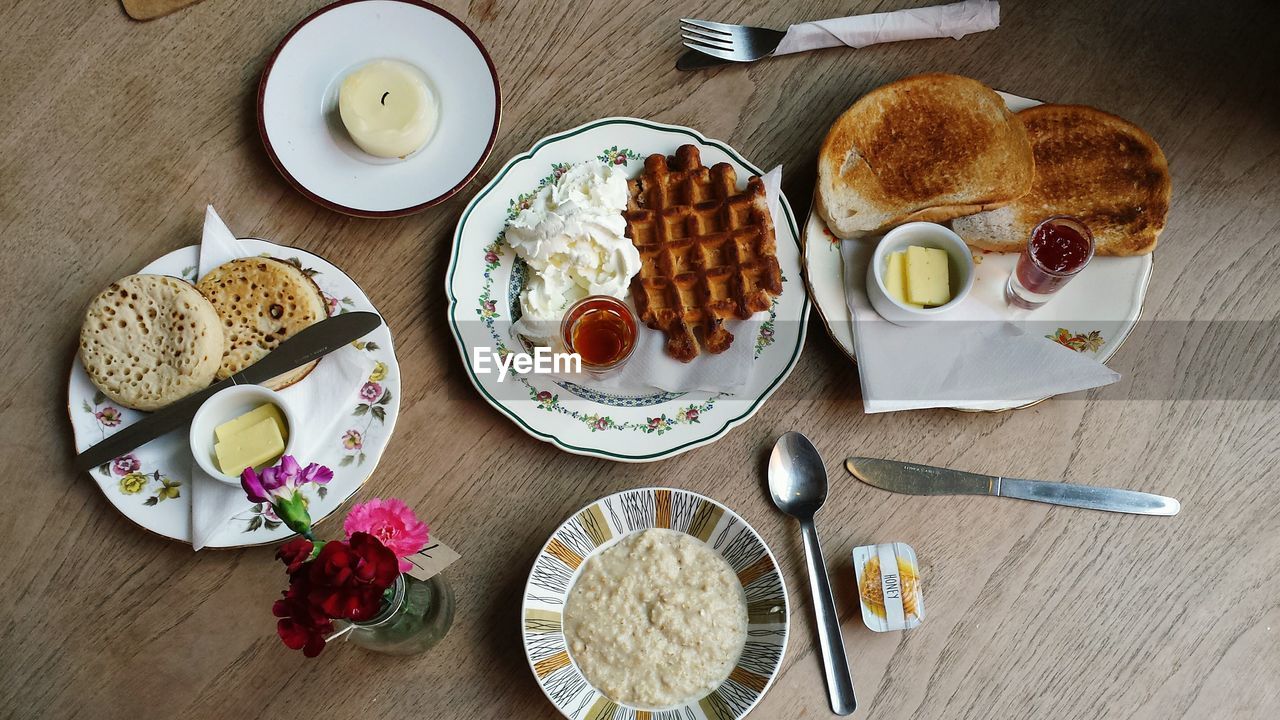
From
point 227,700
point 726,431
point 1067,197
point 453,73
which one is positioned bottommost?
point 227,700

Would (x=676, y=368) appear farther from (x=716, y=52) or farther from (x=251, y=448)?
(x=251, y=448)

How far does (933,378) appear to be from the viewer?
5.12 feet

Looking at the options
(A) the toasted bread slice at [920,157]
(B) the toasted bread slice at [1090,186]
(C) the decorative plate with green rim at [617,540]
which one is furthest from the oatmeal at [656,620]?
(B) the toasted bread slice at [1090,186]

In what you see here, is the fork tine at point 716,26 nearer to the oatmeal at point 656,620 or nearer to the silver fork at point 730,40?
the silver fork at point 730,40

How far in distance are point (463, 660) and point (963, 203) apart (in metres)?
1.29

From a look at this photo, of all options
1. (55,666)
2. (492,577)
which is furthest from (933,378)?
(55,666)

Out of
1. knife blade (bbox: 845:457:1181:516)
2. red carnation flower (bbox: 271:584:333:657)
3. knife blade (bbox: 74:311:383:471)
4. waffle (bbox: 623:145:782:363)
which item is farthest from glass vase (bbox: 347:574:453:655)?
knife blade (bbox: 845:457:1181:516)

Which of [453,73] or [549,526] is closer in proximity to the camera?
[549,526]

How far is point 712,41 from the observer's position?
172cm

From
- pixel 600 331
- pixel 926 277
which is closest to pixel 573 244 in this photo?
pixel 600 331

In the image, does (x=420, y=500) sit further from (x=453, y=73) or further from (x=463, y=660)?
(x=453, y=73)

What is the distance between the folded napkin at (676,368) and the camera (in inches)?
61.2

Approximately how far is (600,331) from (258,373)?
62 cm

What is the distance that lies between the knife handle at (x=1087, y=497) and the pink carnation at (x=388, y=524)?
3.57ft
